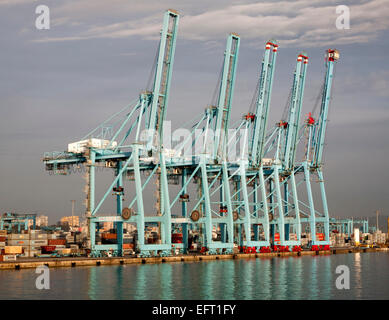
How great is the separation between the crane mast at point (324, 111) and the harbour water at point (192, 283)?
117ft

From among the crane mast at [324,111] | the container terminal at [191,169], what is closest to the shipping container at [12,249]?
the container terminal at [191,169]

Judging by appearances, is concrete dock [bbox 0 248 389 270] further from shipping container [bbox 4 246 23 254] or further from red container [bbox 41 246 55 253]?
red container [bbox 41 246 55 253]

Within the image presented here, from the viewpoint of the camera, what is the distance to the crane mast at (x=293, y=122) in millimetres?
88000

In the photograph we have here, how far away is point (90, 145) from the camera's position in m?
64.9

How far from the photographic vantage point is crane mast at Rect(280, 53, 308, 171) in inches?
3465

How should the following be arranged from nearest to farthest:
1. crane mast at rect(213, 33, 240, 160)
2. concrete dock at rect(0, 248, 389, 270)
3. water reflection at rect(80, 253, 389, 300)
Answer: water reflection at rect(80, 253, 389, 300) < concrete dock at rect(0, 248, 389, 270) < crane mast at rect(213, 33, 240, 160)

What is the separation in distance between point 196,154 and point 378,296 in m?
38.6

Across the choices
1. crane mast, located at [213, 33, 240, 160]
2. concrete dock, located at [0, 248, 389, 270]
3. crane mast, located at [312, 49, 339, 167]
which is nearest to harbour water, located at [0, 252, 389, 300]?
concrete dock, located at [0, 248, 389, 270]

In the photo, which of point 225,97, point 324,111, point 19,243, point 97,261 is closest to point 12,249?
point 19,243

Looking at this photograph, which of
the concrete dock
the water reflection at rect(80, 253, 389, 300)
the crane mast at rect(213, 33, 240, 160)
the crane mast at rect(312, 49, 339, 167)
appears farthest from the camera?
the crane mast at rect(312, 49, 339, 167)

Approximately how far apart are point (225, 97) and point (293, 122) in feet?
62.7
